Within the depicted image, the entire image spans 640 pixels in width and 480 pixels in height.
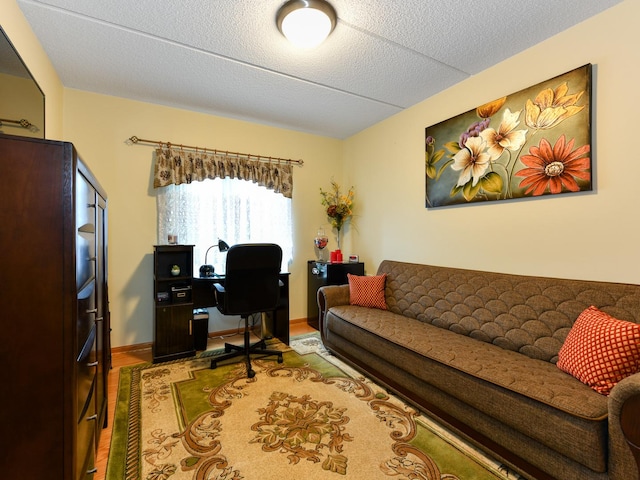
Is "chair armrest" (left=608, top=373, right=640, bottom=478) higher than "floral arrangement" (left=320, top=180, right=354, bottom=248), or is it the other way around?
"floral arrangement" (left=320, top=180, right=354, bottom=248)

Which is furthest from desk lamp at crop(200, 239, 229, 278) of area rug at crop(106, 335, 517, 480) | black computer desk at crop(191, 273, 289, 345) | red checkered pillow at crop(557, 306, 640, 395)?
red checkered pillow at crop(557, 306, 640, 395)

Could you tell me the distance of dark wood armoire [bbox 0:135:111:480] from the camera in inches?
38.4

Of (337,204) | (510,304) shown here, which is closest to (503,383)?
(510,304)

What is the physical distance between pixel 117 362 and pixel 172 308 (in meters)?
0.72

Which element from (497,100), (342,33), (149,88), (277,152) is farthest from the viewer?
(277,152)

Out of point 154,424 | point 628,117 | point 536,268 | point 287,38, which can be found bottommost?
point 154,424

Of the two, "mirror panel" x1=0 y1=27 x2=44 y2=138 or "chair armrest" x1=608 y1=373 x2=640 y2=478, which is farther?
"mirror panel" x1=0 y1=27 x2=44 y2=138

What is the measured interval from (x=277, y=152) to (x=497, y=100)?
2.49 m

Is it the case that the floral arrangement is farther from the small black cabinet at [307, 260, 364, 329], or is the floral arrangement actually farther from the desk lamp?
the desk lamp

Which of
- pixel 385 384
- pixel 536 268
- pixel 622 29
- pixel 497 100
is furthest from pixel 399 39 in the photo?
pixel 385 384

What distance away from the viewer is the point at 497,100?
2.44m

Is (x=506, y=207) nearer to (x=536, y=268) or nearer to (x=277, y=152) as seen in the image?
(x=536, y=268)

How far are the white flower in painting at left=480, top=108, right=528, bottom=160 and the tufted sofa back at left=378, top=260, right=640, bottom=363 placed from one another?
1005 millimetres

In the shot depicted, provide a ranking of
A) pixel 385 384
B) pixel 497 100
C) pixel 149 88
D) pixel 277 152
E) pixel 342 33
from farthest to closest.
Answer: pixel 277 152, pixel 149 88, pixel 497 100, pixel 385 384, pixel 342 33
